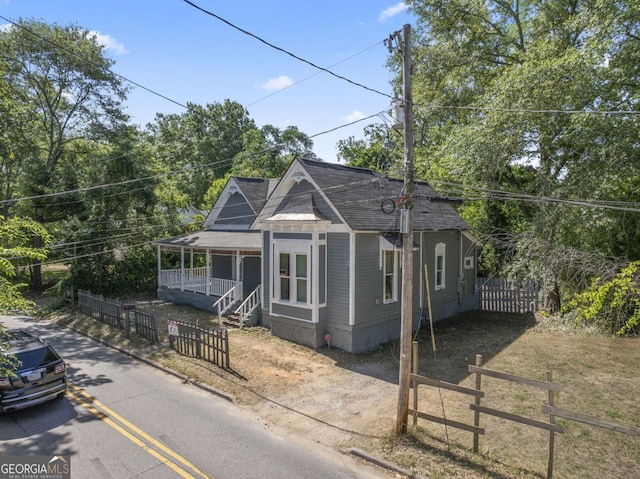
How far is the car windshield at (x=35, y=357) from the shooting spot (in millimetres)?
9328

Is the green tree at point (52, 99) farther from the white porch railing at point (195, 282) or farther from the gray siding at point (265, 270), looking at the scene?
the gray siding at point (265, 270)

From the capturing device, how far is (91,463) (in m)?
7.25

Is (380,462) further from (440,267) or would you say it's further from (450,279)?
(450,279)

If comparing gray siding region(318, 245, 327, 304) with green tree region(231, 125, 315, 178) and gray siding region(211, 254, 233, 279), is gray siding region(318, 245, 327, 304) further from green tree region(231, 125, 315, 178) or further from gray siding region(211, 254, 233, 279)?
green tree region(231, 125, 315, 178)

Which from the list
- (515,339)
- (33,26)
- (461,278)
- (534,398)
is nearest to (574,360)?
(515,339)

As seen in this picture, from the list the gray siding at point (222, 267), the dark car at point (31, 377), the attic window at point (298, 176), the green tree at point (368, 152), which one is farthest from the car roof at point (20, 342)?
the green tree at point (368, 152)

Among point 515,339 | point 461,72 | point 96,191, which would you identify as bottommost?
point 515,339

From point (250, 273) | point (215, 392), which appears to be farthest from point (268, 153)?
point (215, 392)

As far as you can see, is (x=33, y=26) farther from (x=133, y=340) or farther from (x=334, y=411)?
(x=334, y=411)

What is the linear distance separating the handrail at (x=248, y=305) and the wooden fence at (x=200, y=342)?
3.45m

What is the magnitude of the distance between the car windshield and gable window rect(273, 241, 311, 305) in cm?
755

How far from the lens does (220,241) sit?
67.9 feet

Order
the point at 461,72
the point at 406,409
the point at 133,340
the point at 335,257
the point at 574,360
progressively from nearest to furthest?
the point at 406,409
the point at 574,360
the point at 335,257
the point at 133,340
the point at 461,72

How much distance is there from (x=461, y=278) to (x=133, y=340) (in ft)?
51.0
